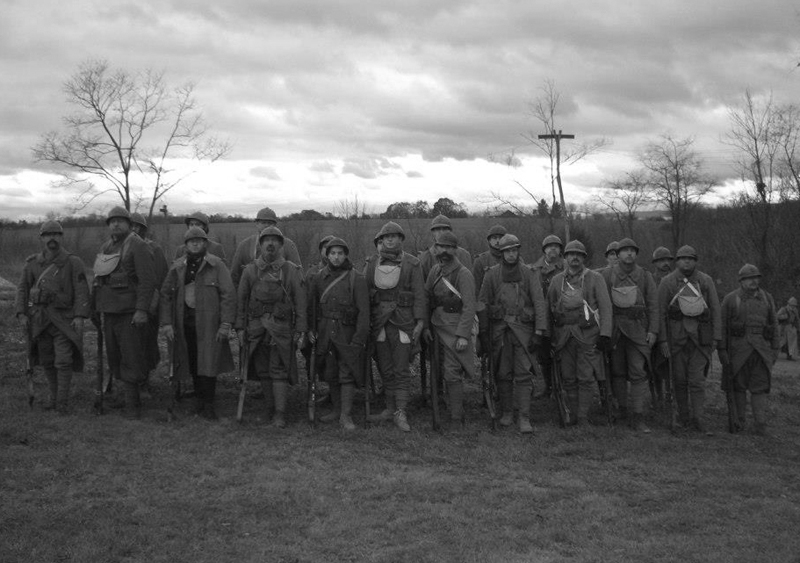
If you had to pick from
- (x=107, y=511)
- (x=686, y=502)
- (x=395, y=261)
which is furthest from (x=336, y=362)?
(x=686, y=502)

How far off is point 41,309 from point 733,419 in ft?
28.9

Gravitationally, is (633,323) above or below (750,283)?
below

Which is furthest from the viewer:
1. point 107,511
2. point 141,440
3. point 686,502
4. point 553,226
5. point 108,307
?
point 553,226

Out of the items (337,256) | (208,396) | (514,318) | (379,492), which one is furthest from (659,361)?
(208,396)

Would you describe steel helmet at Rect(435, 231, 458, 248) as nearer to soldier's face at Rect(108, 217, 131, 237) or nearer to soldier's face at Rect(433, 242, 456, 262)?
soldier's face at Rect(433, 242, 456, 262)

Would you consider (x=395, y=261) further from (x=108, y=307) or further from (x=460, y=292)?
(x=108, y=307)

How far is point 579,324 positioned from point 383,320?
240cm

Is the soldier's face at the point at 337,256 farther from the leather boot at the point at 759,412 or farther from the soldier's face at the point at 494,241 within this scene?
the leather boot at the point at 759,412

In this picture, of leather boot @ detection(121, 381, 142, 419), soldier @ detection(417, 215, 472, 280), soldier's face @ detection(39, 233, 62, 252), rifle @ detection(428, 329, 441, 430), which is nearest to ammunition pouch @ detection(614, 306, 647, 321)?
soldier @ detection(417, 215, 472, 280)

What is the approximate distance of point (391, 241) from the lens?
9.49 metres

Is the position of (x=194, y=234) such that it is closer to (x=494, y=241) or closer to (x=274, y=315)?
(x=274, y=315)

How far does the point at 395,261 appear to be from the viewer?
9.51 meters

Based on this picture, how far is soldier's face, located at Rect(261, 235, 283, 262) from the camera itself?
9.32m

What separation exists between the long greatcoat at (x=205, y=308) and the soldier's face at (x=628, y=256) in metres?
4.87
